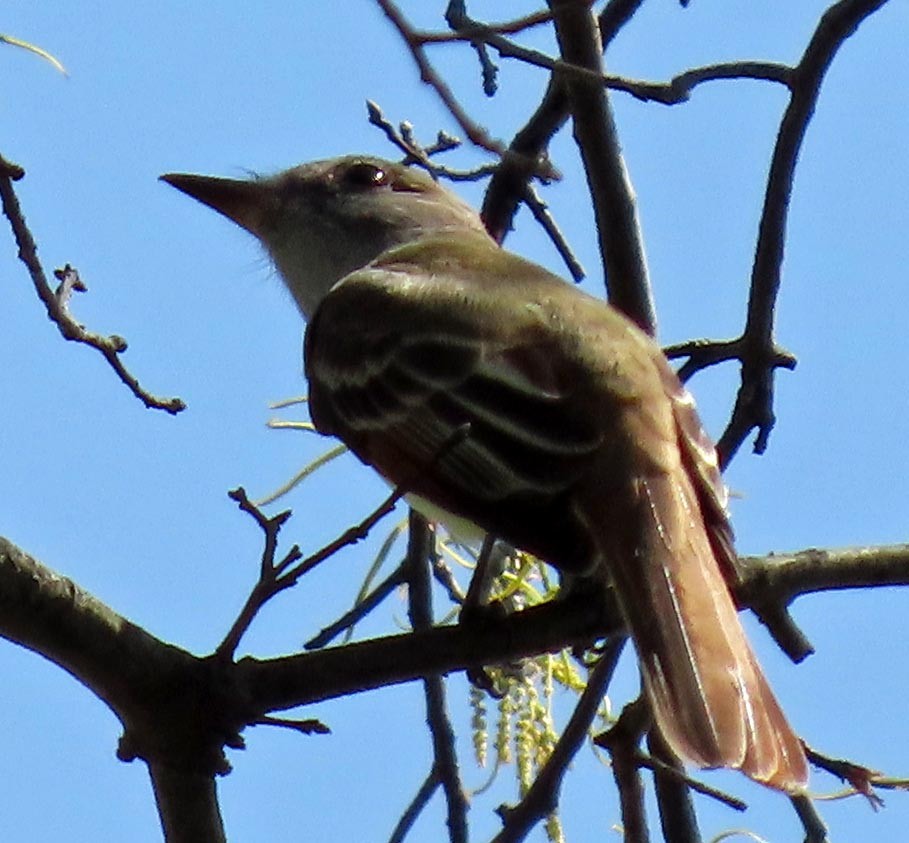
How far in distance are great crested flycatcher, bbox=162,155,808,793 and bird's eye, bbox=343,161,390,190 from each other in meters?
1.01

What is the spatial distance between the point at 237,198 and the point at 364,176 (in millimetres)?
437

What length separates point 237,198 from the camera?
19.6ft

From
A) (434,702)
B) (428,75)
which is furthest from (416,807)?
(428,75)

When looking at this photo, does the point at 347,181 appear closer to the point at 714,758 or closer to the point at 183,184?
the point at 183,184

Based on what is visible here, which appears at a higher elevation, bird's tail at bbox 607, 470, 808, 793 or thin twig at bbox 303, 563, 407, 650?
thin twig at bbox 303, 563, 407, 650

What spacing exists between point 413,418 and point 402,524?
2.58ft

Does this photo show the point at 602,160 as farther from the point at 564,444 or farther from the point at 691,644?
the point at 691,644

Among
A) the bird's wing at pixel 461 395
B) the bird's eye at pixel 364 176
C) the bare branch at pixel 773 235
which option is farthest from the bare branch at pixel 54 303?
the bird's eye at pixel 364 176

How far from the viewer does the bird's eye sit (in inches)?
239

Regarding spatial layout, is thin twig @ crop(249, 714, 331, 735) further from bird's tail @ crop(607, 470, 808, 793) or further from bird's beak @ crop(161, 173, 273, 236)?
bird's beak @ crop(161, 173, 273, 236)

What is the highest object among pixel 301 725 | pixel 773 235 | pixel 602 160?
pixel 602 160

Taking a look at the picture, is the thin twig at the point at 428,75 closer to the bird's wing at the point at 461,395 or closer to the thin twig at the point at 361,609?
the bird's wing at the point at 461,395

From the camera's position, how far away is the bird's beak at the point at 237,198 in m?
5.94

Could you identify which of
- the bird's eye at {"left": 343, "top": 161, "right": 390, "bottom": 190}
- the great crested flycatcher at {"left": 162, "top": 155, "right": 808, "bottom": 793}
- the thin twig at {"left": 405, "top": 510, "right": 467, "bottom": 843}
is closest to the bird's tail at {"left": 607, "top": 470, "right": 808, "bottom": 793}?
the great crested flycatcher at {"left": 162, "top": 155, "right": 808, "bottom": 793}
